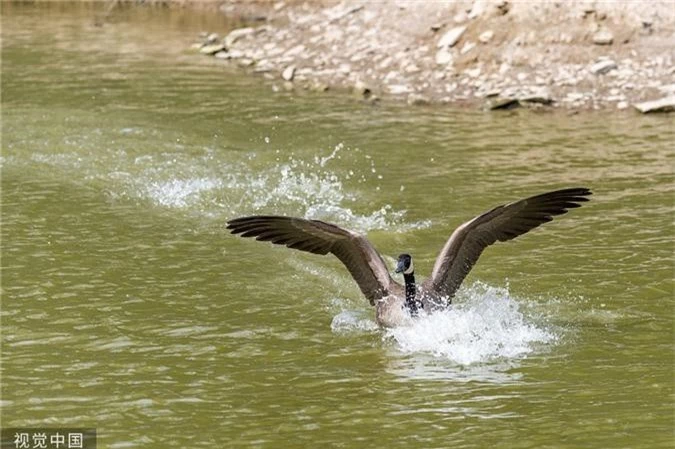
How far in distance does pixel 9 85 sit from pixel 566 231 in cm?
1291

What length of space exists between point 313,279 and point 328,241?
1873 millimetres

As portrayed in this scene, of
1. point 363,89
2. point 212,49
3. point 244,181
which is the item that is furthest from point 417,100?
point 212,49

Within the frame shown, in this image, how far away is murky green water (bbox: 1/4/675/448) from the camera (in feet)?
32.3

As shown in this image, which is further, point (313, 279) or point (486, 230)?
point (313, 279)

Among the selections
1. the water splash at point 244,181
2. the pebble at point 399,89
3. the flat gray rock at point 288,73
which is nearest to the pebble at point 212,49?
the flat gray rock at point 288,73

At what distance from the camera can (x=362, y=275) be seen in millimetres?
12195

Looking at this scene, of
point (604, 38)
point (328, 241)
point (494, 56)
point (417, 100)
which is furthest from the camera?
point (494, 56)

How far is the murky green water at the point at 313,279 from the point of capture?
9.84 m

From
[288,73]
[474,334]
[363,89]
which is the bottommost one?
[474,334]

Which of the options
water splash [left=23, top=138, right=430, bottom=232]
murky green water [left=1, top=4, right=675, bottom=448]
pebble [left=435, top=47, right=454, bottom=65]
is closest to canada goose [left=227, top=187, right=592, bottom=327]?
murky green water [left=1, top=4, right=675, bottom=448]

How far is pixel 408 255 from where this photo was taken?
11742mm

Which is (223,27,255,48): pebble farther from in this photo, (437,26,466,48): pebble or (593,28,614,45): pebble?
(593,28,614,45): pebble

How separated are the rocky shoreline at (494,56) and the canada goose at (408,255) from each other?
9515mm

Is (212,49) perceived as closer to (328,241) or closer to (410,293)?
(328,241)
